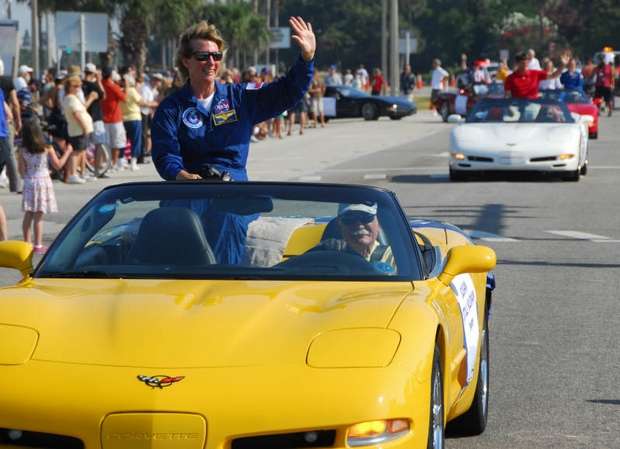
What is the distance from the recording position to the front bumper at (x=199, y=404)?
4883 mm

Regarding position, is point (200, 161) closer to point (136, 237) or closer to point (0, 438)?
point (136, 237)

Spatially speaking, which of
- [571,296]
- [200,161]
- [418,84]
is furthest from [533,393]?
[418,84]

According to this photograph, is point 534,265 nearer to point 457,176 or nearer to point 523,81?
point 457,176

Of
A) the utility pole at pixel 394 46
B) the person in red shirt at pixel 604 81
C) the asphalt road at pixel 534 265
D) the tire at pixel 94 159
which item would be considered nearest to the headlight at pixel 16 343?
the asphalt road at pixel 534 265

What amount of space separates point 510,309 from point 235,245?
4.76m

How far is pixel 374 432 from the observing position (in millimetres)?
4992

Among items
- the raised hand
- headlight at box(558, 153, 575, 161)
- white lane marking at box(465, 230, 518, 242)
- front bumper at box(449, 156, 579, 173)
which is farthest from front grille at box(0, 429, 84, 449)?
headlight at box(558, 153, 575, 161)

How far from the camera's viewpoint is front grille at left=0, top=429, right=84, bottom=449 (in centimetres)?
494

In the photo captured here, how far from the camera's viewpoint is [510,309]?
11.0m

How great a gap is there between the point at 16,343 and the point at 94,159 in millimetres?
20131

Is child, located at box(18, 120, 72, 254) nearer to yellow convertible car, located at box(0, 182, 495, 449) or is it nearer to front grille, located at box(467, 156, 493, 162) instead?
yellow convertible car, located at box(0, 182, 495, 449)

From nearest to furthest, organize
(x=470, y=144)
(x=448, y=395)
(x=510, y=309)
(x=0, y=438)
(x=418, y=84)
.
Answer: (x=0, y=438) < (x=448, y=395) < (x=510, y=309) < (x=470, y=144) < (x=418, y=84)

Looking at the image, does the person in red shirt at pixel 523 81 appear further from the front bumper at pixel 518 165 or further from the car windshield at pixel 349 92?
the car windshield at pixel 349 92

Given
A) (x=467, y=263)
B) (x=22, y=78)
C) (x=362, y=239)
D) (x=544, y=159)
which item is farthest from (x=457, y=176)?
(x=467, y=263)
